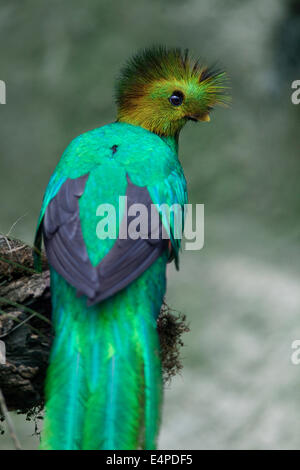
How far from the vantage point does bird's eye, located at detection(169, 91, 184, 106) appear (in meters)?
3.38

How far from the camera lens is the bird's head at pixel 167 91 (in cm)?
338

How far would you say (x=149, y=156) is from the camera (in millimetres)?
2938

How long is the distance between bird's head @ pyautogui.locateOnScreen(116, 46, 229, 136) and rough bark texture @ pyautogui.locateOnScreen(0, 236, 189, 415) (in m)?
1.01

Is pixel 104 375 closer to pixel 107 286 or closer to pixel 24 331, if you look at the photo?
pixel 107 286

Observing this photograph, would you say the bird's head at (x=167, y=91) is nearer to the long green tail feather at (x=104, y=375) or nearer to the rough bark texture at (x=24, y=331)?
the rough bark texture at (x=24, y=331)

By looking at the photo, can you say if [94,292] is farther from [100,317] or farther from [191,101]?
[191,101]

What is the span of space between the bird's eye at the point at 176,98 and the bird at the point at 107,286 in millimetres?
262

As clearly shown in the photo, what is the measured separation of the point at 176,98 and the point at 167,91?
0.06m

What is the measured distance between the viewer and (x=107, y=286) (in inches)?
89.5

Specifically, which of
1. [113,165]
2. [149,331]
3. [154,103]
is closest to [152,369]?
[149,331]
